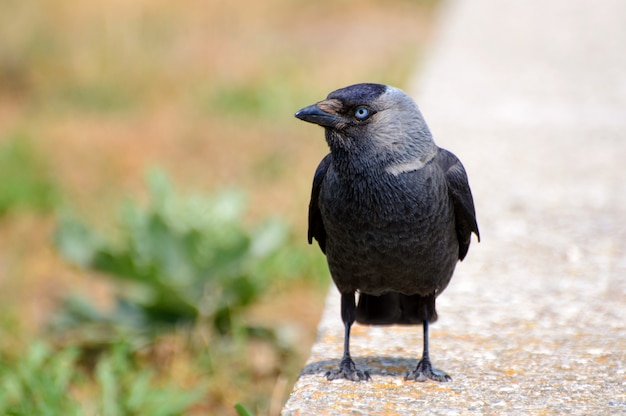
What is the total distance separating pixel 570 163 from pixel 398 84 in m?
3.45

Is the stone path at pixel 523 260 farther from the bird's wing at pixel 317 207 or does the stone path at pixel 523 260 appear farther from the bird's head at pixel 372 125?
the bird's head at pixel 372 125

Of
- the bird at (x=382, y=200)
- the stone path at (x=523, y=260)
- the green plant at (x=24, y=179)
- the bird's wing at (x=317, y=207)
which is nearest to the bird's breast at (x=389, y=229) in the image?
the bird at (x=382, y=200)

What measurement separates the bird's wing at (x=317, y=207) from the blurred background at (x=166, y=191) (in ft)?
2.76

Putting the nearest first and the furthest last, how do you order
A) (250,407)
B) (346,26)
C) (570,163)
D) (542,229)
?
1. (250,407)
2. (542,229)
3. (570,163)
4. (346,26)

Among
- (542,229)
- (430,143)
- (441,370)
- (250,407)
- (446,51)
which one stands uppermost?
(446,51)

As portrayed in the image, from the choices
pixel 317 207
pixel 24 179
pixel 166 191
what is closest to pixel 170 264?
pixel 166 191

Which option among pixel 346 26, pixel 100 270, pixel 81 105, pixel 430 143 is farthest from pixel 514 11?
pixel 430 143

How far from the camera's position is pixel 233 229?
4.84 metres

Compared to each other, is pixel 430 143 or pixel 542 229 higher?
pixel 430 143

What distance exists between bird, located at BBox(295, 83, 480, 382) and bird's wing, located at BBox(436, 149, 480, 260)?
32 millimetres

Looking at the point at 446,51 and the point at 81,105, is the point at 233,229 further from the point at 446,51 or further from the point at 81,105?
the point at 81,105

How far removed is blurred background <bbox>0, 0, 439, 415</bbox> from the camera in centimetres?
452

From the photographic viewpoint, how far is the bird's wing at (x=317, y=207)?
323cm

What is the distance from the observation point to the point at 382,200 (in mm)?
2984
